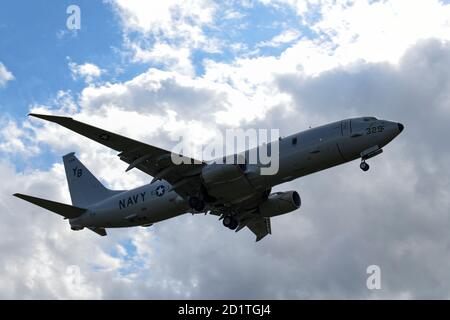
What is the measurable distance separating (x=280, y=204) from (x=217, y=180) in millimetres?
8688

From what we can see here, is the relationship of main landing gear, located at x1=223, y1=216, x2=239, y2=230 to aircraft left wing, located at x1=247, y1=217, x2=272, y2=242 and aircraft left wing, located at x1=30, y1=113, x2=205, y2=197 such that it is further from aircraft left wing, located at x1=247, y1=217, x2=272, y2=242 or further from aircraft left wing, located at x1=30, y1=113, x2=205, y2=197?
aircraft left wing, located at x1=30, y1=113, x2=205, y2=197

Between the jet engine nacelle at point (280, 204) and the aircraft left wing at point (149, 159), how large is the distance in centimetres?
730

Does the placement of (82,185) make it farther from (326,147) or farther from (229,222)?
(326,147)

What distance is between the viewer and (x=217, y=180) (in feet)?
134

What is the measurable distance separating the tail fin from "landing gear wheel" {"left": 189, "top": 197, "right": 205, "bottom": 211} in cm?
966

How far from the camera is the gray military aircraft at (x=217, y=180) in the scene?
39562 millimetres

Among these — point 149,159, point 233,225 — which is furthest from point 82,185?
point 149,159

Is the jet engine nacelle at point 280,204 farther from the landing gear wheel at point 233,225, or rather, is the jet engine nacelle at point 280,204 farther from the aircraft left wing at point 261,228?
the aircraft left wing at point 261,228
